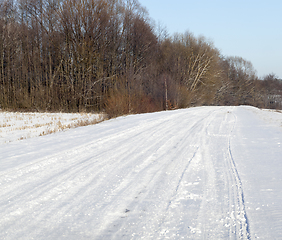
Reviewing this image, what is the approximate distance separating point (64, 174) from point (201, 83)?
141 ft

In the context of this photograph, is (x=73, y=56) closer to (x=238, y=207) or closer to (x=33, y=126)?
(x=33, y=126)

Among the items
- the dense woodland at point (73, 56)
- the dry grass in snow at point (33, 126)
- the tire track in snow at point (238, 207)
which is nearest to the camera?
the tire track in snow at point (238, 207)

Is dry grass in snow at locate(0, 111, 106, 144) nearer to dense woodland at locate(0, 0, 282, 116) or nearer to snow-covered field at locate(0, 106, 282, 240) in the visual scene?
snow-covered field at locate(0, 106, 282, 240)

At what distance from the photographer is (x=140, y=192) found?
3701 mm

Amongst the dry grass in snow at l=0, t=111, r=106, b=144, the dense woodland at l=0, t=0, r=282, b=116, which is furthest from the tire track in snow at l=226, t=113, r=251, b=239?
the dense woodland at l=0, t=0, r=282, b=116

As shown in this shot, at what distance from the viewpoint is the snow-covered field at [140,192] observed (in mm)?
2717

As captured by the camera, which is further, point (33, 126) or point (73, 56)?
point (73, 56)

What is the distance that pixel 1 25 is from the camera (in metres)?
30.0

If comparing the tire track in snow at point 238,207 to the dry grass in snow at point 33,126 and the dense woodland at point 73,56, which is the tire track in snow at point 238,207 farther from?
the dense woodland at point 73,56

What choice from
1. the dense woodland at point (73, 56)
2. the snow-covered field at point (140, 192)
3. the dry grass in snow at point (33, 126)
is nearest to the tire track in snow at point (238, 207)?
the snow-covered field at point (140, 192)

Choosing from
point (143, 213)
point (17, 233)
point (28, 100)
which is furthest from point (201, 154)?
point (28, 100)

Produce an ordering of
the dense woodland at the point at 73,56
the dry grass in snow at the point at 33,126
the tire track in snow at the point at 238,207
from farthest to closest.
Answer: the dense woodland at the point at 73,56
the dry grass in snow at the point at 33,126
the tire track in snow at the point at 238,207

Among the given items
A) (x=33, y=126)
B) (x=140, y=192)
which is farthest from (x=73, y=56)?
(x=140, y=192)

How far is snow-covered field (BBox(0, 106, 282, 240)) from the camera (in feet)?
8.91
